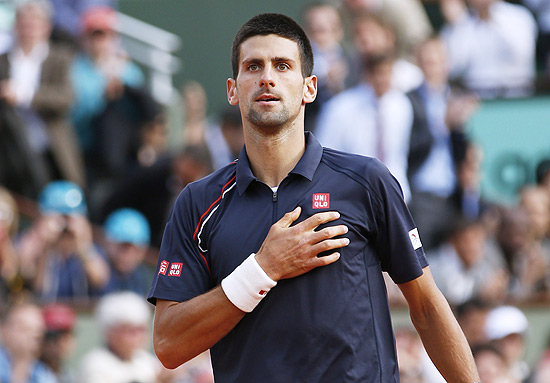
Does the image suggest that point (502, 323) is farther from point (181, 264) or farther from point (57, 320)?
point (181, 264)

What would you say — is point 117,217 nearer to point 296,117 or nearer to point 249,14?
point 249,14

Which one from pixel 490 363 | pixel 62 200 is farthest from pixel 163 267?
pixel 62 200

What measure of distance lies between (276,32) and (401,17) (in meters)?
7.23

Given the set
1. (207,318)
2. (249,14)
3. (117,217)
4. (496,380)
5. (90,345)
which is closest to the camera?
(207,318)

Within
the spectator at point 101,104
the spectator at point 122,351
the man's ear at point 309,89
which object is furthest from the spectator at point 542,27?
the man's ear at point 309,89

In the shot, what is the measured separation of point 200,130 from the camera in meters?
10.8

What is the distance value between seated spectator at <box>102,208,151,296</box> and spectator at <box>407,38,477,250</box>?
8.41 ft

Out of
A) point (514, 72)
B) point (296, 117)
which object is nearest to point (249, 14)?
point (514, 72)

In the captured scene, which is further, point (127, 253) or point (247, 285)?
point (127, 253)

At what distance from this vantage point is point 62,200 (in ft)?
31.1

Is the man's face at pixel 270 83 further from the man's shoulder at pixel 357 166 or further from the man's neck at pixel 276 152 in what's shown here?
the man's shoulder at pixel 357 166

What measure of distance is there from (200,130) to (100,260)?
7.42ft

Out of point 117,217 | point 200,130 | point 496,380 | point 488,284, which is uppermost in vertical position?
point 200,130

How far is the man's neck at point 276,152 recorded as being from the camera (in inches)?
149
